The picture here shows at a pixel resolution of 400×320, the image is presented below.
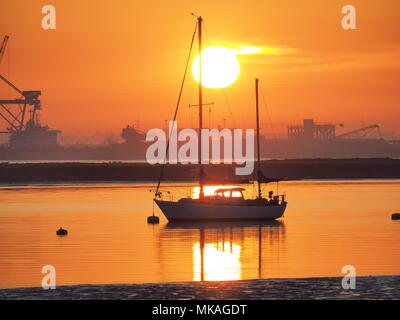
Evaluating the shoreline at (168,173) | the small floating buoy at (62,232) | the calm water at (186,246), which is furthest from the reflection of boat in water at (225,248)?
the shoreline at (168,173)

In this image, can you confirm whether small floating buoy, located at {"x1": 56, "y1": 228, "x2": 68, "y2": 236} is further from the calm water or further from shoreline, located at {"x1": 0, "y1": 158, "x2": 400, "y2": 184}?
shoreline, located at {"x1": 0, "y1": 158, "x2": 400, "y2": 184}

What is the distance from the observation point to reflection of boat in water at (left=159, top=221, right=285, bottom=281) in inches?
1129

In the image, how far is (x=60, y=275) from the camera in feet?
91.1

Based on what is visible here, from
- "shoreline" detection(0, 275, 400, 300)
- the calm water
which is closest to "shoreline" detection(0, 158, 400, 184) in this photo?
the calm water

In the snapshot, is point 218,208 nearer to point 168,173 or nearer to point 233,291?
point 233,291

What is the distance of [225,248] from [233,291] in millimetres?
18294

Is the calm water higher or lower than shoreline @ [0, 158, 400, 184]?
lower

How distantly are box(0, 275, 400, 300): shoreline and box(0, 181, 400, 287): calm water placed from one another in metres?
4.84

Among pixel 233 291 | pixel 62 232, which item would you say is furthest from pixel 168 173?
pixel 233 291

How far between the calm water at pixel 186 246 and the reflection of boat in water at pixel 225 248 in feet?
0.13

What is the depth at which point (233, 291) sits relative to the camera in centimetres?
1986

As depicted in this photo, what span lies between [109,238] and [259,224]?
12.7 m

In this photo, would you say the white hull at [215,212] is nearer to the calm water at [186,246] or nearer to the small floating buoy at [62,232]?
the calm water at [186,246]
